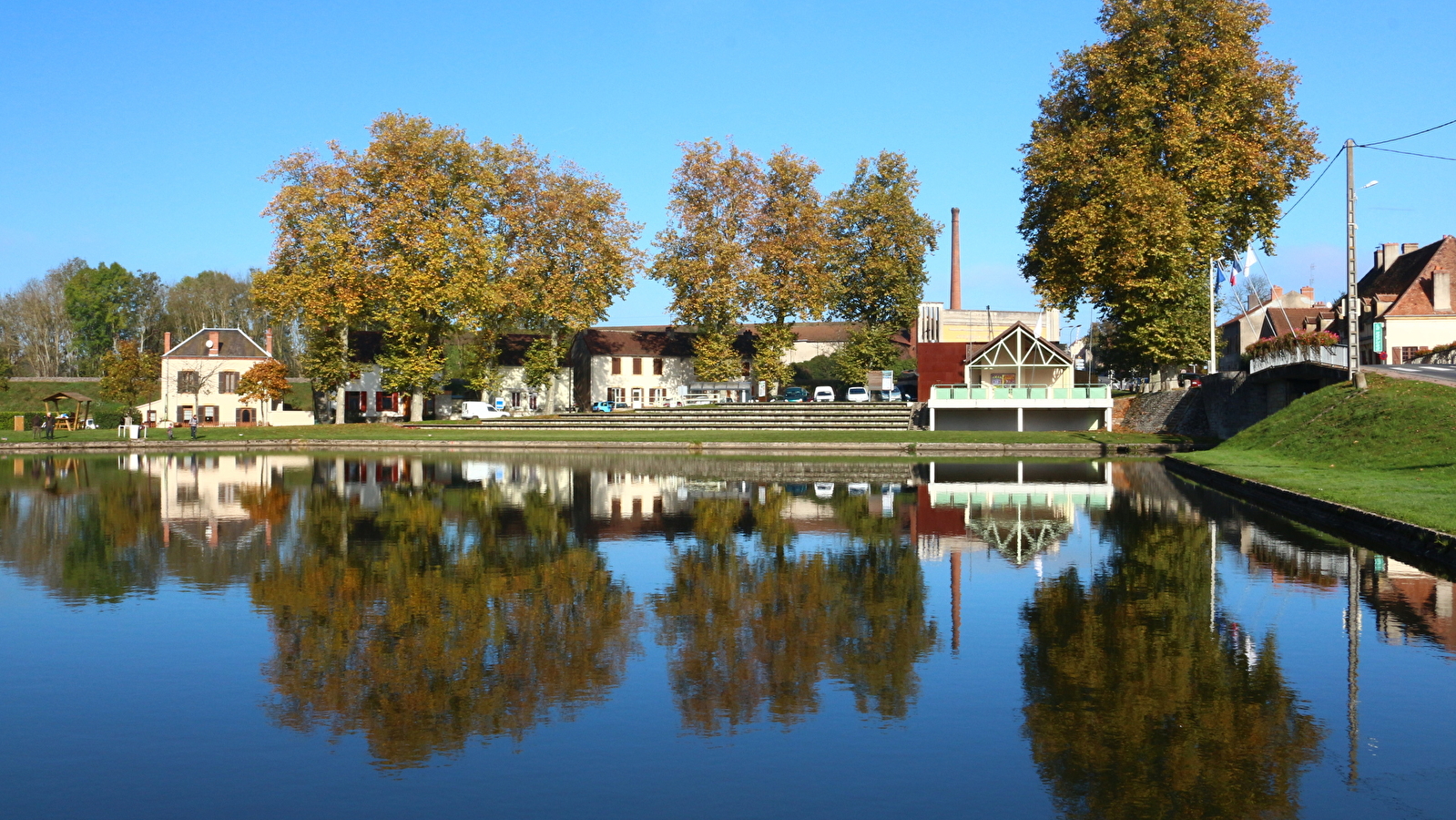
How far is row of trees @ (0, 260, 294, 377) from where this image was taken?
385 ft

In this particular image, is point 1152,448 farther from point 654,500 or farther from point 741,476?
point 654,500

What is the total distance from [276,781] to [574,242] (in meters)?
66.4

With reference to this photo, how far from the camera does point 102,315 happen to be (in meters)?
118

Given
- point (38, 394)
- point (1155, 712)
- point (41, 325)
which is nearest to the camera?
point (1155, 712)

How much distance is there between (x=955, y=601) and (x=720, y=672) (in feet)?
15.3

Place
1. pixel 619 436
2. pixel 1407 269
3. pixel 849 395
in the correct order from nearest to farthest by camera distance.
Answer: pixel 619 436 → pixel 1407 269 → pixel 849 395

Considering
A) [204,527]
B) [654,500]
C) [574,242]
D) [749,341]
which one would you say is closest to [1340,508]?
[654,500]

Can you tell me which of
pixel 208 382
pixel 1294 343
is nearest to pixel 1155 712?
pixel 1294 343

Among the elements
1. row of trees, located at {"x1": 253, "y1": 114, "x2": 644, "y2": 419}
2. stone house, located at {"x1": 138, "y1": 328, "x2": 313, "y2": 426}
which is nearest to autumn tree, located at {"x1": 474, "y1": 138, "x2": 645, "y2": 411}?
row of trees, located at {"x1": 253, "y1": 114, "x2": 644, "y2": 419}

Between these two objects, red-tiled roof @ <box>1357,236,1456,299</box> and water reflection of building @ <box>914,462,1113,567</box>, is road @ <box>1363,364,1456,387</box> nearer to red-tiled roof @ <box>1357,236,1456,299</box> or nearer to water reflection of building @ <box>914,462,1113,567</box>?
water reflection of building @ <box>914,462,1113,567</box>

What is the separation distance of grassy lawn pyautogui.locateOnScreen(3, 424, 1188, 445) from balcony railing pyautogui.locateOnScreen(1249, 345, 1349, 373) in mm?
6145

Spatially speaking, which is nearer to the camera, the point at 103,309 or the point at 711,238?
the point at 711,238

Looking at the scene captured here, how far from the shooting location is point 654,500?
27.7 m

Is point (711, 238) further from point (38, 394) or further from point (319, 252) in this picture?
point (38, 394)
